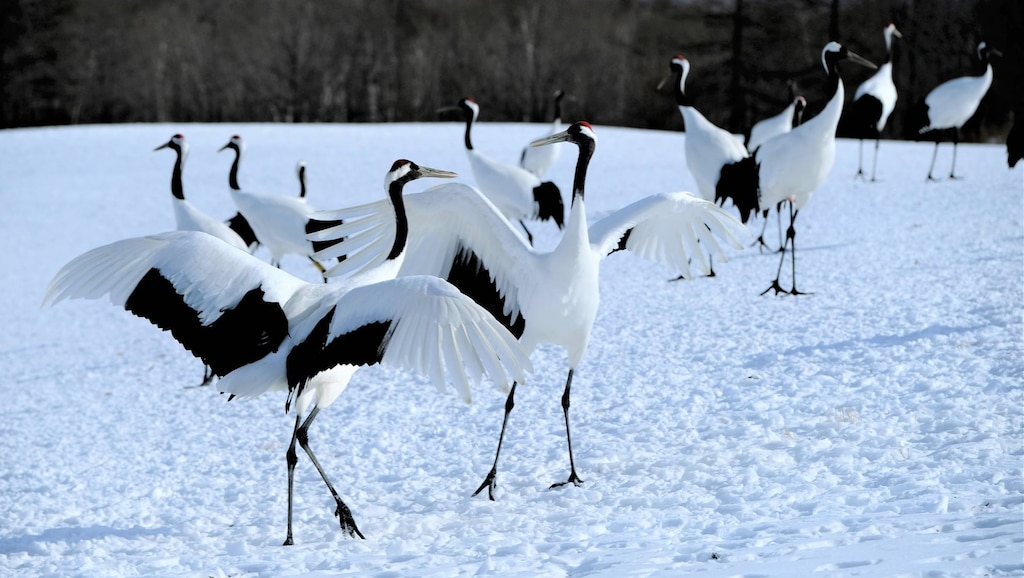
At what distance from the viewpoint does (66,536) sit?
4449 mm

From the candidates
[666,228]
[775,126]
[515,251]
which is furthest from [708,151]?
[515,251]

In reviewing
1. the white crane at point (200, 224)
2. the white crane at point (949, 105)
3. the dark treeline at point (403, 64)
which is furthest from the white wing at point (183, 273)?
the dark treeline at point (403, 64)

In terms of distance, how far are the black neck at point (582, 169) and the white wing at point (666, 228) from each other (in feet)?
0.85

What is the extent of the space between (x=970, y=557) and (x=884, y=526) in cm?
47

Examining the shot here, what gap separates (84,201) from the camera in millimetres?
15734

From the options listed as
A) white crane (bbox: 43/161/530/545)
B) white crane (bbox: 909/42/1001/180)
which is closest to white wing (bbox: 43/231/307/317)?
white crane (bbox: 43/161/530/545)

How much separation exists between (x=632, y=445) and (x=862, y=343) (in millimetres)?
1900

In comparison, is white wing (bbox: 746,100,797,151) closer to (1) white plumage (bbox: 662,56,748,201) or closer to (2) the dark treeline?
(1) white plumage (bbox: 662,56,748,201)

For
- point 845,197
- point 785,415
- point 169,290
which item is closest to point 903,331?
point 785,415

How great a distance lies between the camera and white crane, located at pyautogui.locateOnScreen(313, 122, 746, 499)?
4484 mm

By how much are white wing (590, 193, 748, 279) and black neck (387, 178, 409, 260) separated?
32.3 inches

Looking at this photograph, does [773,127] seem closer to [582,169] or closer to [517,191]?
[517,191]

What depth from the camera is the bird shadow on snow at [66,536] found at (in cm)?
432

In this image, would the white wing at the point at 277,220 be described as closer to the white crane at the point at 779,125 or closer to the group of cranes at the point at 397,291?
the group of cranes at the point at 397,291
